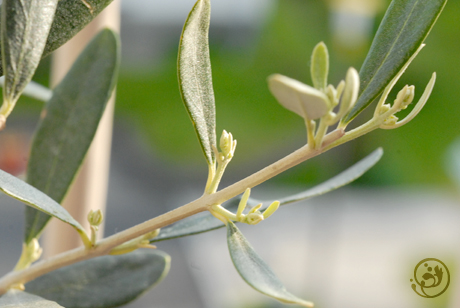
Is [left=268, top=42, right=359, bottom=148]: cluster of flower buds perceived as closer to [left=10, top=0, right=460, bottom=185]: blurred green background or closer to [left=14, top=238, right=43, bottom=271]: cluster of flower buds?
[left=14, top=238, right=43, bottom=271]: cluster of flower buds

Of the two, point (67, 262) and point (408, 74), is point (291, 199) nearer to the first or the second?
point (67, 262)

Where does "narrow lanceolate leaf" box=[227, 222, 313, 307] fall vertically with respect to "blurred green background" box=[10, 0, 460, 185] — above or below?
below

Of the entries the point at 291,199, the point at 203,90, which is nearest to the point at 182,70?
the point at 203,90

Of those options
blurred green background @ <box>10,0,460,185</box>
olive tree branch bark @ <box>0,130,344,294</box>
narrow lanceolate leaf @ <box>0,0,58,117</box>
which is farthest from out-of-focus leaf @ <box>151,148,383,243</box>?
blurred green background @ <box>10,0,460,185</box>

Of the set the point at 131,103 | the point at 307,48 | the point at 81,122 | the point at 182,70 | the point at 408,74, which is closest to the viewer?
the point at 182,70

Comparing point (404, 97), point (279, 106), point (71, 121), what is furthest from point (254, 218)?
point (279, 106)

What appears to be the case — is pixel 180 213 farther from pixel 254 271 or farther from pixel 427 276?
pixel 427 276

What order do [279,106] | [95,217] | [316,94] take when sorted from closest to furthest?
1. [316,94]
2. [95,217]
3. [279,106]
